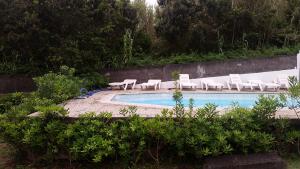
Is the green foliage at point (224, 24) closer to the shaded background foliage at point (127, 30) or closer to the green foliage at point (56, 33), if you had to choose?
the shaded background foliage at point (127, 30)

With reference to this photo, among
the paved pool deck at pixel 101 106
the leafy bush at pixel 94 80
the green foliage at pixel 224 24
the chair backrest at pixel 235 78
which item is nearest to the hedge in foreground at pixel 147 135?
the paved pool deck at pixel 101 106

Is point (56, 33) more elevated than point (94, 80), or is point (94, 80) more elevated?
point (56, 33)

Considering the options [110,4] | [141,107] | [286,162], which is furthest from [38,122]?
[110,4]

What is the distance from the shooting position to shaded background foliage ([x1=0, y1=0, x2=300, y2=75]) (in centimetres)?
1291

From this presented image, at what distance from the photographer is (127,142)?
231 inches

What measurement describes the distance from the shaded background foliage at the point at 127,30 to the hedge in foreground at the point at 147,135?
692cm

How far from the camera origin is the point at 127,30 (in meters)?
15.0

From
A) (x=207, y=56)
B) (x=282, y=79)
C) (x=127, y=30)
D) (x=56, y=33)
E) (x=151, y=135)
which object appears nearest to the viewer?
(x=151, y=135)

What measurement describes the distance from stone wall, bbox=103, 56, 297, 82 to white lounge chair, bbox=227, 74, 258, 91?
77cm

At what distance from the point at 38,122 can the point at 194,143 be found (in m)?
2.73

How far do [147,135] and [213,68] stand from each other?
10059 mm

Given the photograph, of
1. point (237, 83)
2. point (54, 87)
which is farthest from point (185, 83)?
point (54, 87)

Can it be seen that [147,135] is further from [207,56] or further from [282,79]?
[207,56]

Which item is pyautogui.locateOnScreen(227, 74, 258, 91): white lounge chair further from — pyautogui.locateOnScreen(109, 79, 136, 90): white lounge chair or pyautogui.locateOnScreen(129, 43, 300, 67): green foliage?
pyautogui.locateOnScreen(109, 79, 136, 90): white lounge chair
